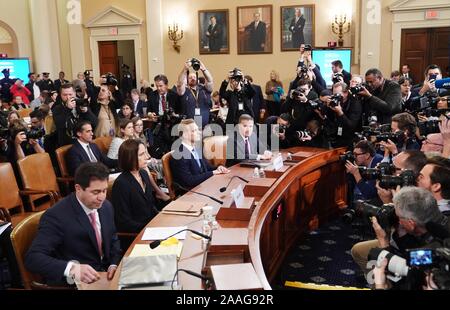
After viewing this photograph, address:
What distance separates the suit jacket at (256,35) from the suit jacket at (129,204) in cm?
794

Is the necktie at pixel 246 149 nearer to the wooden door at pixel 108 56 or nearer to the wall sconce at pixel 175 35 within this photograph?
the wall sconce at pixel 175 35

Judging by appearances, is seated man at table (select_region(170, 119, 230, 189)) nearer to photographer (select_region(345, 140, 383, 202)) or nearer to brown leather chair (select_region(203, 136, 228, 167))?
brown leather chair (select_region(203, 136, 228, 167))

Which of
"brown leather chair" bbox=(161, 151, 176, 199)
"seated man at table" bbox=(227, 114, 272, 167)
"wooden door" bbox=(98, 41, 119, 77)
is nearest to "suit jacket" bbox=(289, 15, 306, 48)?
"wooden door" bbox=(98, 41, 119, 77)

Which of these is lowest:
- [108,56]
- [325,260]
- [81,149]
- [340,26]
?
[325,260]

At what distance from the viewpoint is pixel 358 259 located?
3.62 metres

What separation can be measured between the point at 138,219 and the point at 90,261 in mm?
810

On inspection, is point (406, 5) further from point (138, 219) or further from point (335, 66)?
point (138, 219)

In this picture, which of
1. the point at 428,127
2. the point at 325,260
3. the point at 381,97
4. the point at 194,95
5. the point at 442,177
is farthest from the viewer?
the point at 194,95

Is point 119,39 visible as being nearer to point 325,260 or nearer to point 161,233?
point 325,260

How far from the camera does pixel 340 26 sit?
10.3m

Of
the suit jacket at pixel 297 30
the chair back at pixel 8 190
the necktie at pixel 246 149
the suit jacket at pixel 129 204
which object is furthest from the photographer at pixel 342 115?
the suit jacket at pixel 297 30

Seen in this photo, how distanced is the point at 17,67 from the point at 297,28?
24.7ft

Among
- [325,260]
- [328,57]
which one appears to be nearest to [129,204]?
[325,260]

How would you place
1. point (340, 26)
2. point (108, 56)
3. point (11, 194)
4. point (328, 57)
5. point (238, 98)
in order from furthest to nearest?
1. point (108, 56)
2. point (340, 26)
3. point (328, 57)
4. point (238, 98)
5. point (11, 194)
